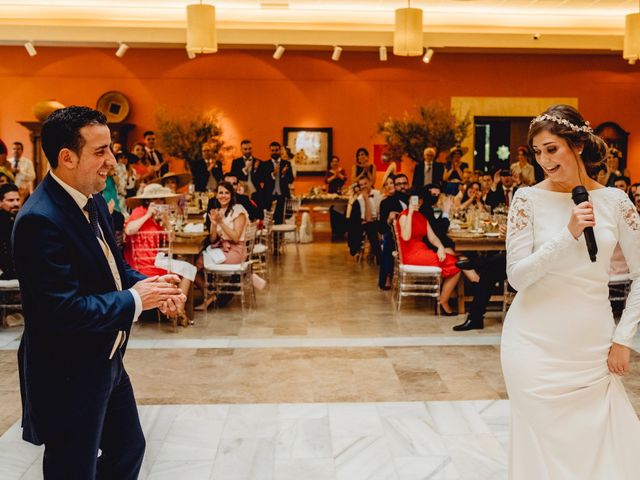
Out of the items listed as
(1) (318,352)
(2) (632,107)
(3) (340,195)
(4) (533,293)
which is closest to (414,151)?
(3) (340,195)

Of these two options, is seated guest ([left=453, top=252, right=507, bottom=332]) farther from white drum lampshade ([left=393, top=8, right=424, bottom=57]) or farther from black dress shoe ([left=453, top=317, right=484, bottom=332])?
white drum lampshade ([left=393, top=8, right=424, bottom=57])

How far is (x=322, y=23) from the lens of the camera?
1243cm

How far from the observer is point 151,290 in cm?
205

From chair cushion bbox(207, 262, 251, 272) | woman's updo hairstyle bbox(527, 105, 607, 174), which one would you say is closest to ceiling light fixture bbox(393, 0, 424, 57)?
chair cushion bbox(207, 262, 251, 272)

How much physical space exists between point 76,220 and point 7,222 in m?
4.52

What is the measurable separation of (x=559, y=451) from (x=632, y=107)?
14.3 metres

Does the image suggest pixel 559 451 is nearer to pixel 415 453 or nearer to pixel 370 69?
pixel 415 453

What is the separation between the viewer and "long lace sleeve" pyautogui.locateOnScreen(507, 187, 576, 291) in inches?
87.8

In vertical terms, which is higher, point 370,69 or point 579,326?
point 370,69

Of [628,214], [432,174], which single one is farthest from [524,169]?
[628,214]

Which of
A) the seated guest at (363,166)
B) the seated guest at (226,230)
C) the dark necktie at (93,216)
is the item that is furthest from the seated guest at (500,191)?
the dark necktie at (93,216)

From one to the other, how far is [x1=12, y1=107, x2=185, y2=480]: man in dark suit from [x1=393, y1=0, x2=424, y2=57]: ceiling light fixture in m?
7.26

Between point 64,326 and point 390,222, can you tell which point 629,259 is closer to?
point 64,326

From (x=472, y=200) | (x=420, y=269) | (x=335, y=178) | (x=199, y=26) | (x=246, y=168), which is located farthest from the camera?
(x=335, y=178)
